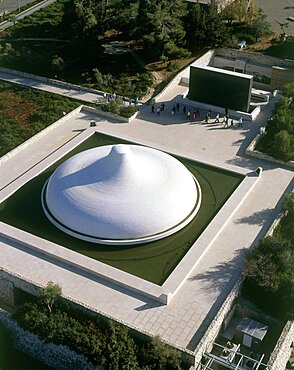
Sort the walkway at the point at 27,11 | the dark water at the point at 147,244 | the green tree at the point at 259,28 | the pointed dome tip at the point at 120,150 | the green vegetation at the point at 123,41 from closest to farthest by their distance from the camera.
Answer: the dark water at the point at 147,244
the pointed dome tip at the point at 120,150
the green vegetation at the point at 123,41
the green tree at the point at 259,28
the walkway at the point at 27,11

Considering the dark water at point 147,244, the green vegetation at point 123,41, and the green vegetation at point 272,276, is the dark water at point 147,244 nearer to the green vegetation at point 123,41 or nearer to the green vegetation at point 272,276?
the green vegetation at point 272,276

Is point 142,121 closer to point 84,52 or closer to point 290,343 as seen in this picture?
point 84,52

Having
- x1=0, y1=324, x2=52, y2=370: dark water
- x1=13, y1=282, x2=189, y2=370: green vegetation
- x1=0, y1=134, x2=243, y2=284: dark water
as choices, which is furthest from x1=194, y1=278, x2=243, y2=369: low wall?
x1=0, y1=324, x2=52, y2=370: dark water

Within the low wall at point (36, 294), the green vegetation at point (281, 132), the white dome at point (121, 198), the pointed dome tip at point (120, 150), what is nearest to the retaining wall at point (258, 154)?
the green vegetation at point (281, 132)

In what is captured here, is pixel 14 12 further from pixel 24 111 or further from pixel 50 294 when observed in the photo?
pixel 50 294

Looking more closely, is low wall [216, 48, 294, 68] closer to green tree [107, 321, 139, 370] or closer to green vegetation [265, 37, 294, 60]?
green vegetation [265, 37, 294, 60]

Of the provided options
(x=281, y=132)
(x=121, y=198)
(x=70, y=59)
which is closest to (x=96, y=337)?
(x=121, y=198)
